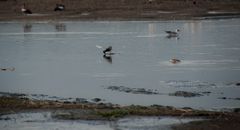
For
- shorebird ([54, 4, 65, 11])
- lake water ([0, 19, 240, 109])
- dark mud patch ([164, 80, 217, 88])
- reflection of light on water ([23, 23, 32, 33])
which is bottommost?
shorebird ([54, 4, 65, 11])

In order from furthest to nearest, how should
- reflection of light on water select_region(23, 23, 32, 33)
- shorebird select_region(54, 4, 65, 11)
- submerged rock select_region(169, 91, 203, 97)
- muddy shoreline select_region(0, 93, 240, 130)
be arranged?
1. shorebird select_region(54, 4, 65, 11)
2. reflection of light on water select_region(23, 23, 32, 33)
3. submerged rock select_region(169, 91, 203, 97)
4. muddy shoreline select_region(0, 93, 240, 130)

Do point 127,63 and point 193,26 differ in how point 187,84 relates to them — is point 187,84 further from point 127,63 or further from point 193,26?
point 193,26

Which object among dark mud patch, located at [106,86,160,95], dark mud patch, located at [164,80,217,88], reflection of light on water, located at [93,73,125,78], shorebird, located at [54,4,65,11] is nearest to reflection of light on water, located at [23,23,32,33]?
shorebird, located at [54,4,65,11]

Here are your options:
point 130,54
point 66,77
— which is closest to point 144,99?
point 66,77

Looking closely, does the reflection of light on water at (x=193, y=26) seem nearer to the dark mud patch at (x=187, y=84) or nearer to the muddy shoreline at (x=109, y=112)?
the dark mud patch at (x=187, y=84)

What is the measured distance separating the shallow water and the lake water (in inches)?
106

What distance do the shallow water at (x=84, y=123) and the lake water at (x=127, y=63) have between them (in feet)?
8.83

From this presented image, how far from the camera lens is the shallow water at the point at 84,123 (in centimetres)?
1327

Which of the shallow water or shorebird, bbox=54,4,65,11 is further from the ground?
the shallow water

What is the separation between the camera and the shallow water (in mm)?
13273

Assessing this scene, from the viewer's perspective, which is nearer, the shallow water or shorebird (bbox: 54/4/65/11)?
the shallow water

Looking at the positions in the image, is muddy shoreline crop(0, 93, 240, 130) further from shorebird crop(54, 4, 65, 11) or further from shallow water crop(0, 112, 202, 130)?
shorebird crop(54, 4, 65, 11)

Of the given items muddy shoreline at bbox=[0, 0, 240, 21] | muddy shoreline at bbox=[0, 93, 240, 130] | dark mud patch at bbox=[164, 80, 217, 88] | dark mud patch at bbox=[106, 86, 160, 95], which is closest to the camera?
muddy shoreline at bbox=[0, 93, 240, 130]

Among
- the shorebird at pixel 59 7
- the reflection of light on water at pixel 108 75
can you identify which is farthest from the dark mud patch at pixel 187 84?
the shorebird at pixel 59 7
